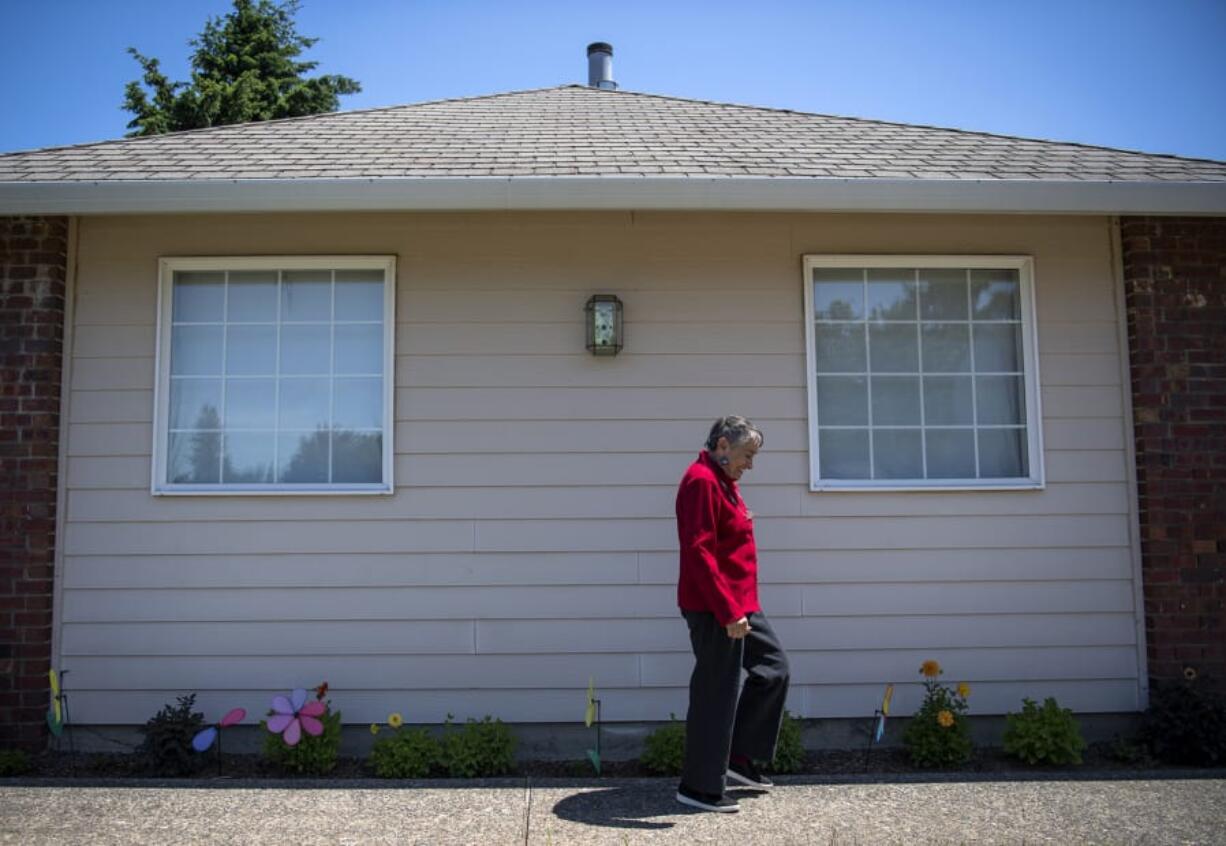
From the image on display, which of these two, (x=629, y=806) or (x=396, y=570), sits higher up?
(x=396, y=570)

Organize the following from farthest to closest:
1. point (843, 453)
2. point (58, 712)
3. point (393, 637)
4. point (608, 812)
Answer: point (843, 453)
point (393, 637)
point (58, 712)
point (608, 812)

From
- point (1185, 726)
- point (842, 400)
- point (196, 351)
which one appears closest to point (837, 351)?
point (842, 400)

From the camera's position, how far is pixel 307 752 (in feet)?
15.2

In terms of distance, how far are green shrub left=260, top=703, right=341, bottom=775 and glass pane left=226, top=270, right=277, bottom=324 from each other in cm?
208

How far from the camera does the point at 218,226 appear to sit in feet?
17.1

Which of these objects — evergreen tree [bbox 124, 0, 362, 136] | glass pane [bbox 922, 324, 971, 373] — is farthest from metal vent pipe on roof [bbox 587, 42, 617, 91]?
evergreen tree [bbox 124, 0, 362, 136]

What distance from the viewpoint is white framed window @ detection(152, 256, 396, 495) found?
16.9 feet

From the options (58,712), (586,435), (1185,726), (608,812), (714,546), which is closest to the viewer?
(714,546)

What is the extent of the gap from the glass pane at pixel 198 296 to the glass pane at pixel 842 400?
3.22 metres

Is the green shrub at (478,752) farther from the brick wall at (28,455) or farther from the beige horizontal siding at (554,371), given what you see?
the brick wall at (28,455)

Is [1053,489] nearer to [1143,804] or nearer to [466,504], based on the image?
[1143,804]

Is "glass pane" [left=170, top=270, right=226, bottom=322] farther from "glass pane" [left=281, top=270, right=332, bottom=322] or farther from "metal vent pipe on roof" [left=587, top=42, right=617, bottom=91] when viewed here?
"metal vent pipe on roof" [left=587, top=42, right=617, bottom=91]

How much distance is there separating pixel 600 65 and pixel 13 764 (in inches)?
267

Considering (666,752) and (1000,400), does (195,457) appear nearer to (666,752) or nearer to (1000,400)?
(666,752)
